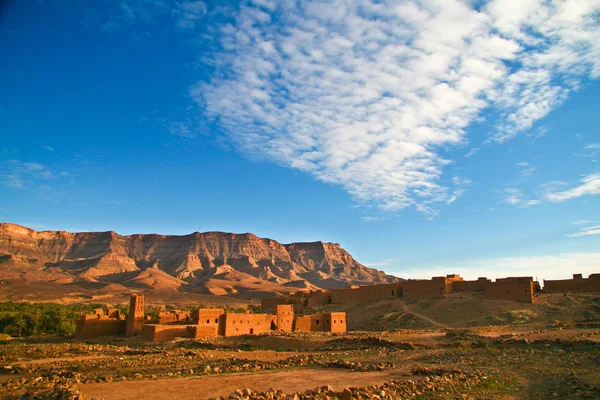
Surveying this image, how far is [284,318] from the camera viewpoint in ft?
125

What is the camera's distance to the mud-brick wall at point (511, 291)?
4225 centimetres

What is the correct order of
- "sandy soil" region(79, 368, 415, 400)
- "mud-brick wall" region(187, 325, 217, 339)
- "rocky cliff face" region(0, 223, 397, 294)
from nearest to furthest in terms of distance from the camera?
"sandy soil" region(79, 368, 415, 400), "mud-brick wall" region(187, 325, 217, 339), "rocky cliff face" region(0, 223, 397, 294)

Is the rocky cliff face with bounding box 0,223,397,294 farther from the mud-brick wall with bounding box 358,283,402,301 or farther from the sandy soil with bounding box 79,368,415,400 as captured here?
the sandy soil with bounding box 79,368,415,400

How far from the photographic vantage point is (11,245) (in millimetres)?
139000

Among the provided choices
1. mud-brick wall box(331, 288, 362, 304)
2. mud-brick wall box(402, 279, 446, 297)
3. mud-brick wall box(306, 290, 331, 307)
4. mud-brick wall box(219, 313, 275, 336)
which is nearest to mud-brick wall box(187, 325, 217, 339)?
mud-brick wall box(219, 313, 275, 336)

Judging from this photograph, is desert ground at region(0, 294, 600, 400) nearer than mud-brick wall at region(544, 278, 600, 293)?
Yes

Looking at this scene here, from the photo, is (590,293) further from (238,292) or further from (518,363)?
(238,292)

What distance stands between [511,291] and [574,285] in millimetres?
6990

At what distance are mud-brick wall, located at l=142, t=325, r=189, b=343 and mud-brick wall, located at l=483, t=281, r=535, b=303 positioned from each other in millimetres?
28915

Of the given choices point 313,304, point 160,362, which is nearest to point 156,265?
point 313,304

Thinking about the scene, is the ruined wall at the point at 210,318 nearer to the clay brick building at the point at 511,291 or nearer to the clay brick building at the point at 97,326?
the clay brick building at the point at 97,326

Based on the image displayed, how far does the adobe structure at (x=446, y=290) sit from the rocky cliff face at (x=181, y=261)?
187 ft

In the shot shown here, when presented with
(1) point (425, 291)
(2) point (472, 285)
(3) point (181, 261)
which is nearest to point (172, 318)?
(1) point (425, 291)

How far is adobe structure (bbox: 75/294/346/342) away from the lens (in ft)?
105
